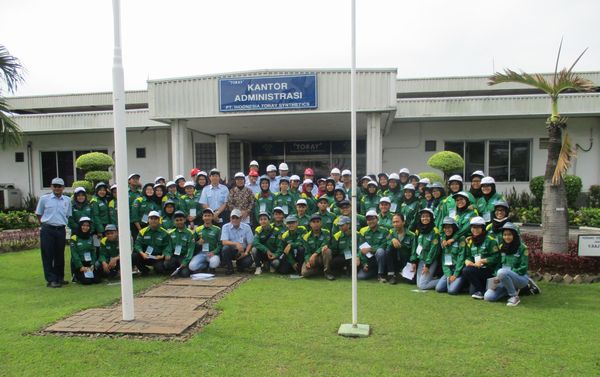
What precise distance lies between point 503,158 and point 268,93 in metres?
9.56

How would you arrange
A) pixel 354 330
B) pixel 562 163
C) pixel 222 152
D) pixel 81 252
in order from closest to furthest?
pixel 354 330
pixel 562 163
pixel 81 252
pixel 222 152

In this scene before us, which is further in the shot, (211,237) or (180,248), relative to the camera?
(211,237)

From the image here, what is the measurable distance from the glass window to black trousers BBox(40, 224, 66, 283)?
14211 millimetres

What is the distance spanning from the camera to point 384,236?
7.17 m

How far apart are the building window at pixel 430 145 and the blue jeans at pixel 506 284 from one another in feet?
36.0

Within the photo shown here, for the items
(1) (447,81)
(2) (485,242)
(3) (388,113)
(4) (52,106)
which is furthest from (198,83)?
(4) (52,106)

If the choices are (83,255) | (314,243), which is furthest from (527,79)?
(83,255)

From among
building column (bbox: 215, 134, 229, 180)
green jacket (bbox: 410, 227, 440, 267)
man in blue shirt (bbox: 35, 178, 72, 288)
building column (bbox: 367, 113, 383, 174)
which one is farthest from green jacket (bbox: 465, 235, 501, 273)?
building column (bbox: 215, 134, 229, 180)

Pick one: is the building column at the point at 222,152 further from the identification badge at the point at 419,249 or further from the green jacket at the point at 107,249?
the identification badge at the point at 419,249

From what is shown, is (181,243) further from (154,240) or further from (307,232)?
(307,232)

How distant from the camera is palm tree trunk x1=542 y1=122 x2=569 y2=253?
6.88m

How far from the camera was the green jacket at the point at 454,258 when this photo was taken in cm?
619

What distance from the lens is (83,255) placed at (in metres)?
7.04

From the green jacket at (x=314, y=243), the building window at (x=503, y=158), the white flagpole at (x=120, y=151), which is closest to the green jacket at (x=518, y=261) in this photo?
the green jacket at (x=314, y=243)
